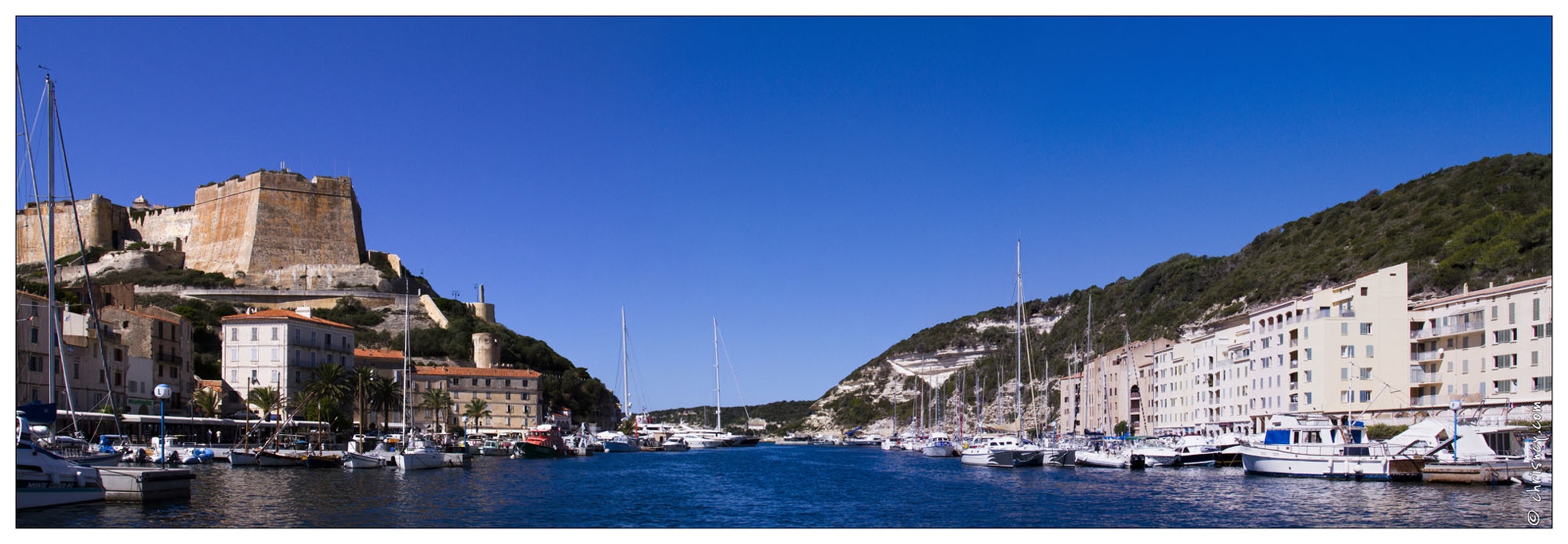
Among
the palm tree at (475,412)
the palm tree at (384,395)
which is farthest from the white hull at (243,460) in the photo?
the palm tree at (475,412)

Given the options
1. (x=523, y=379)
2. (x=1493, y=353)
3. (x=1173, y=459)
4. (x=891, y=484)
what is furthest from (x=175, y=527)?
(x=523, y=379)

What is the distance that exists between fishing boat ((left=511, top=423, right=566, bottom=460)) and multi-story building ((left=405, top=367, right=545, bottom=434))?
42.4ft

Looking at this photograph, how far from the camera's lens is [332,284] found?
341 ft

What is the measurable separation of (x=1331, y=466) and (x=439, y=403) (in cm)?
5647

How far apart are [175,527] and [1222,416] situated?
58879 millimetres

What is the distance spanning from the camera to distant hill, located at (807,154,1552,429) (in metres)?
68.6

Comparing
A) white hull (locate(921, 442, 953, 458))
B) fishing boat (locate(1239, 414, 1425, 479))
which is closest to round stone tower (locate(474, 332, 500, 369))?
white hull (locate(921, 442, 953, 458))

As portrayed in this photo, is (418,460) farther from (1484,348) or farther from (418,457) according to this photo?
(1484,348)

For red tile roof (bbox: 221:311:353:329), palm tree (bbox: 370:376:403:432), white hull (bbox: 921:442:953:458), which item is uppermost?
red tile roof (bbox: 221:311:353:329)

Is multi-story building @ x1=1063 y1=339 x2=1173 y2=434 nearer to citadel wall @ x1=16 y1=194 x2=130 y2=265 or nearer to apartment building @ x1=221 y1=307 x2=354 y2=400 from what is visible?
apartment building @ x1=221 y1=307 x2=354 y2=400

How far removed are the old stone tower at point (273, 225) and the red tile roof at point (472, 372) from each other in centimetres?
2330

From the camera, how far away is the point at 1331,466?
42.1 meters

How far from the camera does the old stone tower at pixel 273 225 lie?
104 meters

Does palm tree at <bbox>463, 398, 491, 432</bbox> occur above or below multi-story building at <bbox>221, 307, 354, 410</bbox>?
below
